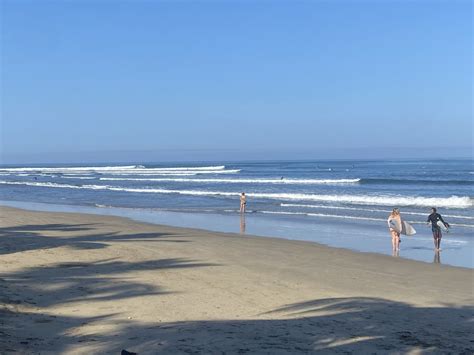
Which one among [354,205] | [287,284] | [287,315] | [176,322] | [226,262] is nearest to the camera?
[176,322]

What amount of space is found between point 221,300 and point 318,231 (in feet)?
38.2

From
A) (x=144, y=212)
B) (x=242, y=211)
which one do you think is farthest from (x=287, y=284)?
(x=144, y=212)

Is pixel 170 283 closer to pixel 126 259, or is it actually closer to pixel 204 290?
pixel 204 290

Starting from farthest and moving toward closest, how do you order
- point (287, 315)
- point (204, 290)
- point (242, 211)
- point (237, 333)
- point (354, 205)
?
point (354, 205), point (242, 211), point (204, 290), point (287, 315), point (237, 333)

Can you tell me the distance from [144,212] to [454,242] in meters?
14.8

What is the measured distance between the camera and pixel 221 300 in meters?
8.75

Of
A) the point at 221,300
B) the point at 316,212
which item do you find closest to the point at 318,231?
the point at 316,212

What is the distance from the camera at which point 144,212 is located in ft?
90.1

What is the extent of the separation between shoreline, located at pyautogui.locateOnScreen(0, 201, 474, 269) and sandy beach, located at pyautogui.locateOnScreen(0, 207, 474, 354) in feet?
4.53

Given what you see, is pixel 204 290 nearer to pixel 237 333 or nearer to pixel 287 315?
pixel 287 315

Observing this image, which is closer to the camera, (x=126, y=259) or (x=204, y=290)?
(x=204, y=290)

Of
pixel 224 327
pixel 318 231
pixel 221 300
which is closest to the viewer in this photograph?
pixel 224 327

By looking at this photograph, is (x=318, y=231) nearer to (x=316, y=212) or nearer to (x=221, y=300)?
(x=316, y=212)

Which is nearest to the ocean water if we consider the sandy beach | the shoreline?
the shoreline
